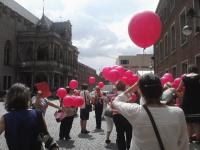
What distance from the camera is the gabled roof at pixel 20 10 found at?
61.7 meters

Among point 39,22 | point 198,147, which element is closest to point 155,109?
point 198,147

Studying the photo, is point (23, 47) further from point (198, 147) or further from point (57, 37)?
point (198, 147)

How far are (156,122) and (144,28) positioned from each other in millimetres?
1762

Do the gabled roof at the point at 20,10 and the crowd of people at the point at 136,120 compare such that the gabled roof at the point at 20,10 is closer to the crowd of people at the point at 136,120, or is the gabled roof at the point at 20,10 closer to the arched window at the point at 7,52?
the arched window at the point at 7,52

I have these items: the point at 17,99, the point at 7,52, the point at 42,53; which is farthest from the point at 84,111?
the point at 42,53

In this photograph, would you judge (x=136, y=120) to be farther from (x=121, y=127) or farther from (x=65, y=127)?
(x=65, y=127)

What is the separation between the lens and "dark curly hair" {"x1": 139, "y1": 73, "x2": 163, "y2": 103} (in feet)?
10.2

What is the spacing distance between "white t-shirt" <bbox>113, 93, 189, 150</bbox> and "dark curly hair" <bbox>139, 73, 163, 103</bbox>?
10 cm

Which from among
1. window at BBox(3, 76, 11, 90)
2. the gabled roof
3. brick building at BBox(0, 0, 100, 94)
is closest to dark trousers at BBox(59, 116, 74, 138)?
brick building at BBox(0, 0, 100, 94)

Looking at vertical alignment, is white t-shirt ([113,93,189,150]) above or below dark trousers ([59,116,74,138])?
above

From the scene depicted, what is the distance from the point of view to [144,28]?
4.51m

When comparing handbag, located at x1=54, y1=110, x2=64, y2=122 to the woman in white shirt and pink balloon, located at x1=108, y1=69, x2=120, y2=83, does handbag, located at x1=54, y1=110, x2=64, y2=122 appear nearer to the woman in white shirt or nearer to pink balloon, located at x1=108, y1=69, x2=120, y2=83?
pink balloon, located at x1=108, y1=69, x2=120, y2=83

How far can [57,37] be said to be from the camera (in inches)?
2516

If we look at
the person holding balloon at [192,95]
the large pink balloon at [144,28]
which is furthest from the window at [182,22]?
the large pink balloon at [144,28]
